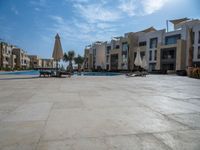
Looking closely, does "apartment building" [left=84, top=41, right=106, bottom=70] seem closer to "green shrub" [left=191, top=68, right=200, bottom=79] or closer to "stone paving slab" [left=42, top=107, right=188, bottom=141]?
"green shrub" [left=191, top=68, right=200, bottom=79]

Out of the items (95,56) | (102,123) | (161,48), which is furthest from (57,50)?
(95,56)

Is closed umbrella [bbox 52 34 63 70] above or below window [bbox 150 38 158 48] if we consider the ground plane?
below

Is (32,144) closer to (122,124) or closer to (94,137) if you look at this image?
(94,137)

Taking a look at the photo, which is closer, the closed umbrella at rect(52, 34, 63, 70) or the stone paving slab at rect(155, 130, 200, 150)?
the stone paving slab at rect(155, 130, 200, 150)

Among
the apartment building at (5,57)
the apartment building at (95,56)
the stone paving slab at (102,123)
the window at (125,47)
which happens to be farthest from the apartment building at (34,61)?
the stone paving slab at (102,123)

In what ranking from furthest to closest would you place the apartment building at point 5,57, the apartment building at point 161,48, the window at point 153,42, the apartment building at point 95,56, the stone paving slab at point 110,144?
the apartment building at point 95,56
the apartment building at point 5,57
the window at point 153,42
the apartment building at point 161,48
the stone paving slab at point 110,144

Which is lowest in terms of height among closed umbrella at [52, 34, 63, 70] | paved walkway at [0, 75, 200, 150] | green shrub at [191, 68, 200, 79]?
paved walkway at [0, 75, 200, 150]

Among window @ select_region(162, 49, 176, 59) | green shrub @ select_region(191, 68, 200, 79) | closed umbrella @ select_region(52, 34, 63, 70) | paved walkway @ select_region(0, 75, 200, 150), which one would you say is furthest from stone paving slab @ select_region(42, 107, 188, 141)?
window @ select_region(162, 49, 176, 59)

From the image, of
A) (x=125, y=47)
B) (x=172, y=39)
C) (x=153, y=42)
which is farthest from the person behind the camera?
(x=125, y=47)

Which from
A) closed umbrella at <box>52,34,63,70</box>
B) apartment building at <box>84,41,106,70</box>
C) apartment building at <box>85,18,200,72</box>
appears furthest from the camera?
apartment building at <box>84,41,106,70</box>

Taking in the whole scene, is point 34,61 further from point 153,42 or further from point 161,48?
point 161,48

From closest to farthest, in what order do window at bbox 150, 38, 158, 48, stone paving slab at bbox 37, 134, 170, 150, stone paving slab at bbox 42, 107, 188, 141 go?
stone paving slab at bbox 37, 134, 170, 150 → stone paving slab at bbox 42, 107, 188, 141 → window at bbox 150, 38, 158, 48

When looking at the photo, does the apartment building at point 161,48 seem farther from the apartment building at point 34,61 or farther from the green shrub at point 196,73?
the apartment building at point 34,61

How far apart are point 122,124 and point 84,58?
67.2 meters
